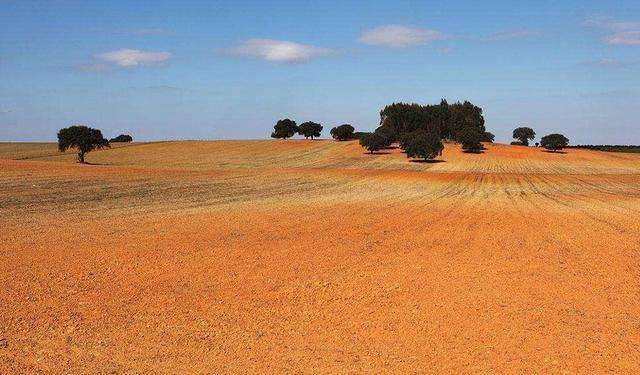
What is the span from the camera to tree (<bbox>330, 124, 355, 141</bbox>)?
4360 inches

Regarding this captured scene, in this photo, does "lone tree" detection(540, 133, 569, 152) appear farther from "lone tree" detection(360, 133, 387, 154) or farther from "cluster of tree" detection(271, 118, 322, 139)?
"cluster of tree" detection(271, 118, 322, 139)

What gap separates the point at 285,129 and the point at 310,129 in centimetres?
565

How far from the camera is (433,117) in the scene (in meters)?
114

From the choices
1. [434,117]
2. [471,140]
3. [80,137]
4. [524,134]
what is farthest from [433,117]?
[80,137]

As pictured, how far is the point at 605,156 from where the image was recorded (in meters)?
83.1

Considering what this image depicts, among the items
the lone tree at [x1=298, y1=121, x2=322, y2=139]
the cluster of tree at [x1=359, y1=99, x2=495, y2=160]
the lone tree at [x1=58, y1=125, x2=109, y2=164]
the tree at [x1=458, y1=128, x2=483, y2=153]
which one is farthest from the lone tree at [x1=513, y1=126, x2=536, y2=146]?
the lone tree at [x1=58, y1=125, x2=109, y2=164]

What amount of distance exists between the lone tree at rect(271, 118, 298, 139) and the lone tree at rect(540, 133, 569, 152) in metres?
52.5

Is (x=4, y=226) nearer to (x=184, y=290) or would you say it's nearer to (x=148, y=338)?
(x=184, y=290)

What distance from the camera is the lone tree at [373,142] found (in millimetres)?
82500

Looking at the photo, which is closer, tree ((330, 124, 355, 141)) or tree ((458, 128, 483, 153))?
tree ((458, 128, 483, 153))

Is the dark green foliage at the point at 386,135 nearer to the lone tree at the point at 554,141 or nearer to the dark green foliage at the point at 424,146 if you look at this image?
the dark green foliage at the point at 424,146

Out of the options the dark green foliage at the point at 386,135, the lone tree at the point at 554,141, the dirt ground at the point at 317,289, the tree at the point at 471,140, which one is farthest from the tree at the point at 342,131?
the dirt ground at the point at 317,289

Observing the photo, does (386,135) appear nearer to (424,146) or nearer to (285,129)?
(424,146)

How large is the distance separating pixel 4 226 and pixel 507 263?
1493 cm
